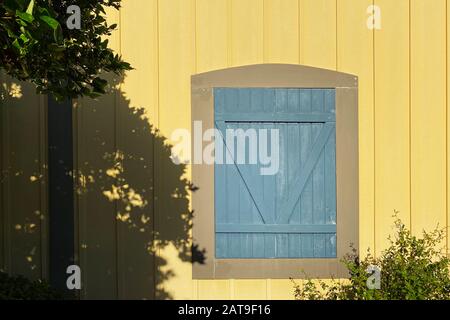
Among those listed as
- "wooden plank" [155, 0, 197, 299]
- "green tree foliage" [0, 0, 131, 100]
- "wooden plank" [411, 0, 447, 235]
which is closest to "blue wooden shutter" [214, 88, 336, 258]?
"wooden plank" [155, 0, 197, 299]

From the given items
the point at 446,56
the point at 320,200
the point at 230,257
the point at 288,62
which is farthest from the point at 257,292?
the point at 446,56

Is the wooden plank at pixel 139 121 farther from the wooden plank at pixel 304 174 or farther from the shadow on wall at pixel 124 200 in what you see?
the wooden plank at pixel 304 174

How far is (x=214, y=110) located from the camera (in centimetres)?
642

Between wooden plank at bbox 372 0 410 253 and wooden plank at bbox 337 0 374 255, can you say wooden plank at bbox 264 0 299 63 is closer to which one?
wooden plank at bbox 337 0 374 255

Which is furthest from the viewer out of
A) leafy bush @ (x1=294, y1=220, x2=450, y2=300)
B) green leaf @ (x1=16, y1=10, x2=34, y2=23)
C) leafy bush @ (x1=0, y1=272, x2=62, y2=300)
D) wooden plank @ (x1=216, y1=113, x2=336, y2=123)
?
wooden plank @ (x1=216, y1=113, x2=336, y2=123)

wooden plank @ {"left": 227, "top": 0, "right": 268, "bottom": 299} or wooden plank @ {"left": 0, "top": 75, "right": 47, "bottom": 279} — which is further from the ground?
wooden plank @ {"left": 227, "top": 0, "right": 268, "bottom": 299}

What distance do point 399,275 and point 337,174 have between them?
109 centimetres

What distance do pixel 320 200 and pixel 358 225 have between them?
0.42m

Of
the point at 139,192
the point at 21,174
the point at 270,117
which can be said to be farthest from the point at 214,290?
the point at 21,174

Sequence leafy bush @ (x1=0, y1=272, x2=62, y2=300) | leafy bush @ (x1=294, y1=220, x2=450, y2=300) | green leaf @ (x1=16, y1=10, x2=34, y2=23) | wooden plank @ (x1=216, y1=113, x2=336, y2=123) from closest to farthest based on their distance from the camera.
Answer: green leaf @ (x1=16, y1=10, x2=34, y2=23), leafy bush @ (x1=0, y1=272, x2=62, y2=300), leafy bush @ (x1=294, y1=220, x2=450, y2=300), wooden plank @ (x1=216, y1=113, x2=336, y2=123)

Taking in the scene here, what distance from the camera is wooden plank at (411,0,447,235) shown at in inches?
254

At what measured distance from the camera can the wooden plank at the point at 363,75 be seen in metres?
6.46

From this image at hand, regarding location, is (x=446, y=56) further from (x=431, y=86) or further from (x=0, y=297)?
(x=0, y=297)

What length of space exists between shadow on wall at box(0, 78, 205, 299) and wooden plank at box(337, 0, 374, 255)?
1.56 m
